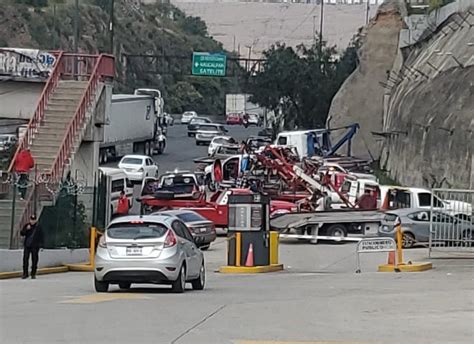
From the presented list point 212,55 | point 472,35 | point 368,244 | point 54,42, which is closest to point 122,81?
point 54,42

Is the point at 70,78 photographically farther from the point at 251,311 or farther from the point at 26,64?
the point at 251,311

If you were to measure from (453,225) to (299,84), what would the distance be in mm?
61900

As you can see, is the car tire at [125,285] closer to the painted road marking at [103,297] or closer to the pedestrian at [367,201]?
the painted road marking at [103,297]

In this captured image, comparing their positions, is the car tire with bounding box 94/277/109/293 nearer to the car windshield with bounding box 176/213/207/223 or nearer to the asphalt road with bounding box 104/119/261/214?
the car windshield with bounding box 176/213/207/223

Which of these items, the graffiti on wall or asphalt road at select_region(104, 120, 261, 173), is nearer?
the graffiti on wall

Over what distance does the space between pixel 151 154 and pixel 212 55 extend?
8.63 metres

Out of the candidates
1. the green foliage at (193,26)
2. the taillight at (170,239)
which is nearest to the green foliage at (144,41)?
the green foliage at (193,26)

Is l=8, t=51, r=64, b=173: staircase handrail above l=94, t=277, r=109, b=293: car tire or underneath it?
above

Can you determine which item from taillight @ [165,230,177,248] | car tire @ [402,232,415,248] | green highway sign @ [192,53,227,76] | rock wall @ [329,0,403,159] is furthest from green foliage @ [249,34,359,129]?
taillight @ [165,230,177,248]

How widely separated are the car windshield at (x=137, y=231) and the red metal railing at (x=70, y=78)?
489 inches

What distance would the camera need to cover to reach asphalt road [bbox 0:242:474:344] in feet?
47.9

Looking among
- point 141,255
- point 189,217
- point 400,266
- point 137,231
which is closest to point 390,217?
point 189,217

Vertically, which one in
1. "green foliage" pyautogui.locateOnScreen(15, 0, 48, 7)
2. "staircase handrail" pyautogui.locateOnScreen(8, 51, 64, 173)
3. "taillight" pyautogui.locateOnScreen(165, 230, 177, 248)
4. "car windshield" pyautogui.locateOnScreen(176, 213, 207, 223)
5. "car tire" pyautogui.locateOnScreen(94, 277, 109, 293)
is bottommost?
"car windshield" pyautogui.locateOnScreen(176, 213, 207, 223)

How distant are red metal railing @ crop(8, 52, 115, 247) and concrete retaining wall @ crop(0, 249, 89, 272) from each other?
8.93 ft
